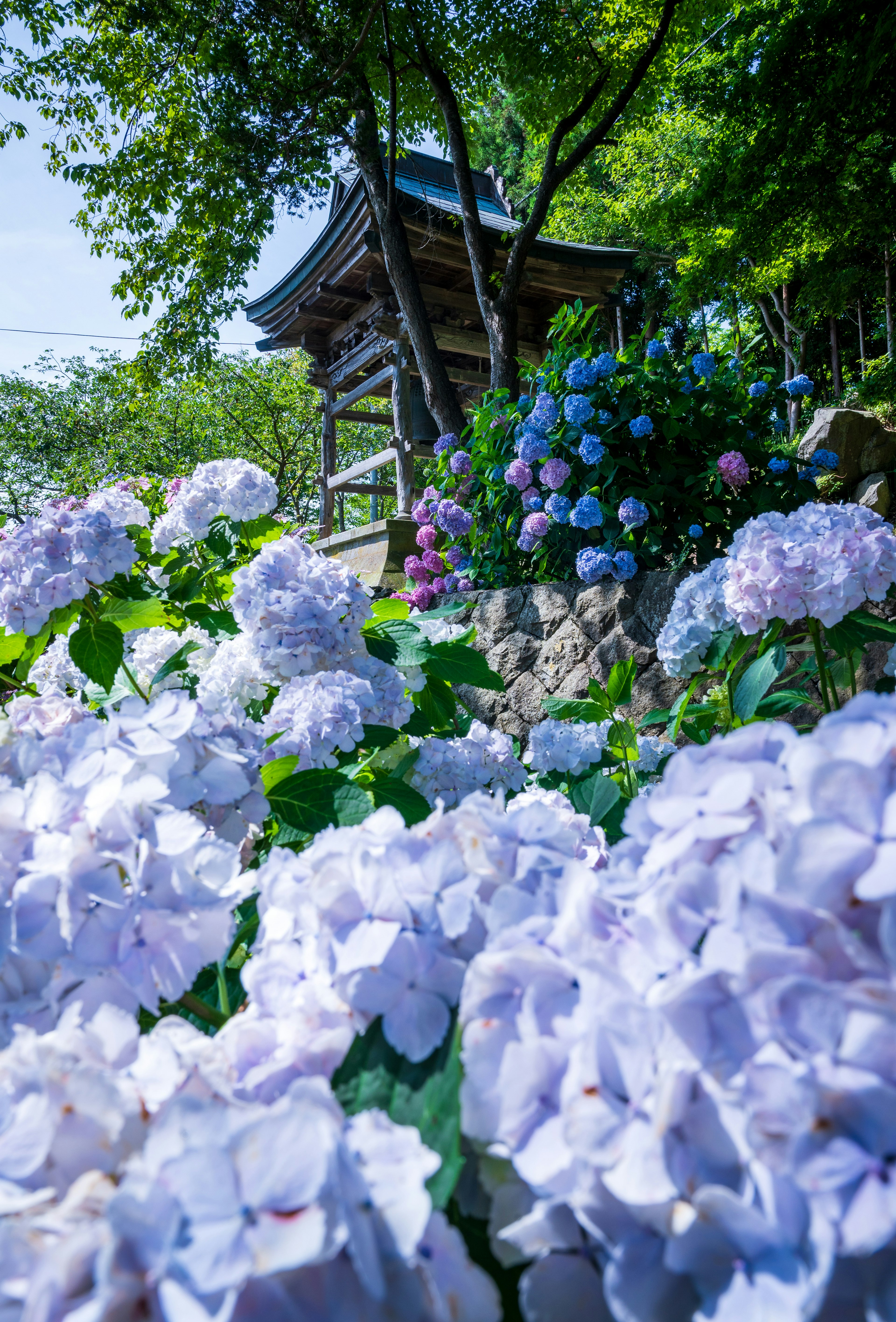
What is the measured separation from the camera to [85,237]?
22.5 feet

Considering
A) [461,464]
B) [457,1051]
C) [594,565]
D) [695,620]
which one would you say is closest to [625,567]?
[594,565]

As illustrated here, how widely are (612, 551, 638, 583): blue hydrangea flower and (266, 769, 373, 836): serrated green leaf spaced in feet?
9.03

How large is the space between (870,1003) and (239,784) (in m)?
0.52

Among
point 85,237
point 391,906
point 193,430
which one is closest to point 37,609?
point 391,906

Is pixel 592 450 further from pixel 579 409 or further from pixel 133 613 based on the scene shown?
pixel 133 613

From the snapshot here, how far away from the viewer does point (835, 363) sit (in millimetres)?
17281

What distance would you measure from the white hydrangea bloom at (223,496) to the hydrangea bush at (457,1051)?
4.75ft

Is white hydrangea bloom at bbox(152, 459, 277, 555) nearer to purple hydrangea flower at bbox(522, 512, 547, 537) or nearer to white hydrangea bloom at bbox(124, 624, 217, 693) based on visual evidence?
white hydrangea bloom at bbox(124, 624, 217, 693)

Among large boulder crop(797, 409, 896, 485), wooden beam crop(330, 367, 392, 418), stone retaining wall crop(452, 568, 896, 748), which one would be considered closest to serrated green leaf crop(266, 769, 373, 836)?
stone retaining wall crop(452, 568, 896, 748)

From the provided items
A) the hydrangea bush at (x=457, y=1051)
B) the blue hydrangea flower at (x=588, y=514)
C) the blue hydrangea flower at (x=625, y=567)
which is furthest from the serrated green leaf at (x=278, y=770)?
the blue hydrangea flower at (x=588, y=514)

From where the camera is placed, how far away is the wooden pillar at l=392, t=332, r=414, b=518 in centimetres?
819

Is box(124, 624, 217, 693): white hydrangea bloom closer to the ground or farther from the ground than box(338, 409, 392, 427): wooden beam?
closer to the ground

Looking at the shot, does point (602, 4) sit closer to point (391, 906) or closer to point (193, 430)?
point (391, 906)

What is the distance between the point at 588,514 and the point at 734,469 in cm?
69
